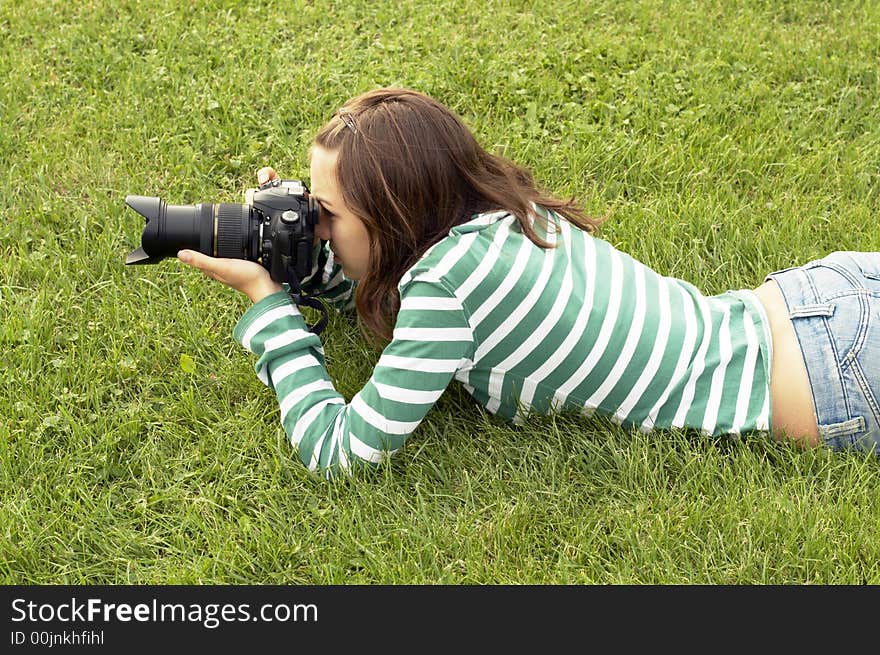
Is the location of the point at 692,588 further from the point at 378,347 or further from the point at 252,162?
the point at 252,162

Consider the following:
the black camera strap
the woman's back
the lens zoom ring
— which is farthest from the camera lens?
the woman's back

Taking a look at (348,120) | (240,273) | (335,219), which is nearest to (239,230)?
(240,273)

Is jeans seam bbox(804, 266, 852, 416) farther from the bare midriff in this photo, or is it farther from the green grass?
the green grass

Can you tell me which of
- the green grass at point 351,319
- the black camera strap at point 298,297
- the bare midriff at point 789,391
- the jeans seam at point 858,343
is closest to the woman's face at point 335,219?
the black camera strap at point 298,297

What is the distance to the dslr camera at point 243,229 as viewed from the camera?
94.6 inches

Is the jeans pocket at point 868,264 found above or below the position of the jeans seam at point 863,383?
above

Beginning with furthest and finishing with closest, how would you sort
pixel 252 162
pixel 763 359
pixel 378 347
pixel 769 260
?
pixel 252 162 < pixel 769 260 < pixel 378 347 < pixel 763 359

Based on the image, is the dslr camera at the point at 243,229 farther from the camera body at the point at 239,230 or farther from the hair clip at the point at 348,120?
the hair clip at the point at 348,120

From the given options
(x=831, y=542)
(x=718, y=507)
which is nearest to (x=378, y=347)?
(x=718, y=507)

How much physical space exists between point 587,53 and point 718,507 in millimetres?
2228

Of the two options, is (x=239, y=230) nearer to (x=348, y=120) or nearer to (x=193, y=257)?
(x=193, y=257)

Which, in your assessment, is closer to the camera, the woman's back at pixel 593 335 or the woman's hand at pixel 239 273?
the woman's back at pixel 593 335

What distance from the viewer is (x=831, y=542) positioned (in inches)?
92.7

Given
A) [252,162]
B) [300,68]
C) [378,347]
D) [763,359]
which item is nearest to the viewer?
[763,359]
